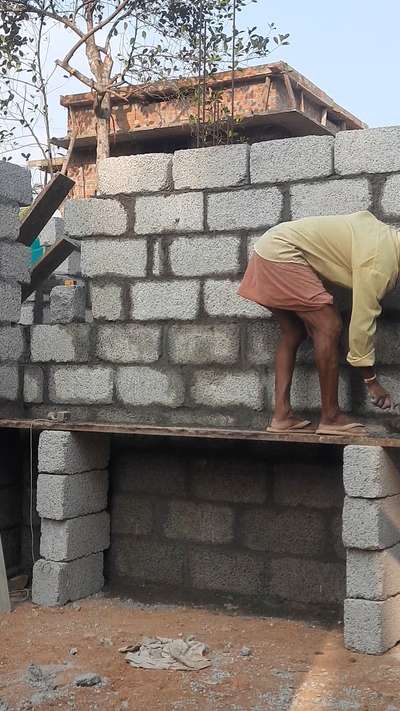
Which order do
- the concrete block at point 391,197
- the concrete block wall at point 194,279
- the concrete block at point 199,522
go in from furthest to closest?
the concrete block at point 199,522
the concrete block wall at point 194,279
the concrete block at point 391,197

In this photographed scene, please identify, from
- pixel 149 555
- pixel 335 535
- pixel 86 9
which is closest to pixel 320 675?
pixel 335 535

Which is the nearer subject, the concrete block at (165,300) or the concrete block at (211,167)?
the concrete block at (211,167)

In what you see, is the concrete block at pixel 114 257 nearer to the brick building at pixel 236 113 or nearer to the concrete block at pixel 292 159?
the concrete block at pixel 292 159

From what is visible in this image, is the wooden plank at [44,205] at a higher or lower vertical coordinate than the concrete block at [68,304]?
higher

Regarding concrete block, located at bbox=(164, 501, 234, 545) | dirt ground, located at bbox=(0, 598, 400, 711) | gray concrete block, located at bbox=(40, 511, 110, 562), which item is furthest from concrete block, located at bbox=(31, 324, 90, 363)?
dirt ground, located at bbox=(0, 598, 400, 711)

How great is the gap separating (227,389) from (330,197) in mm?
1256

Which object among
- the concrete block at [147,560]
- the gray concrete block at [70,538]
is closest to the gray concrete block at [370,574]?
the concrete block at [147,560]

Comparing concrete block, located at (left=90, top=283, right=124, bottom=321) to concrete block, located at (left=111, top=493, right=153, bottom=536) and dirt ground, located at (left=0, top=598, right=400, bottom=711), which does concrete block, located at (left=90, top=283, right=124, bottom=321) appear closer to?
concrete block, located at (left=111, top=493, right=153, bottom=536)

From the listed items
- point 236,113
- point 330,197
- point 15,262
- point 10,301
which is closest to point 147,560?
point 10,301

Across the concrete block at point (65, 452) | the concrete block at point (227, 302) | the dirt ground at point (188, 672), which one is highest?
the concrete block at point (227, 302)

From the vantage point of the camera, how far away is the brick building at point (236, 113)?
516 inches

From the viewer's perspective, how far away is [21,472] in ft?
18.6

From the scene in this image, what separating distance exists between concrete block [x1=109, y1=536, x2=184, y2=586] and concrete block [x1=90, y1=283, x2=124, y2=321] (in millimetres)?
1429

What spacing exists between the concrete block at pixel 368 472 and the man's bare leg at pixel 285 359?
465 mm
